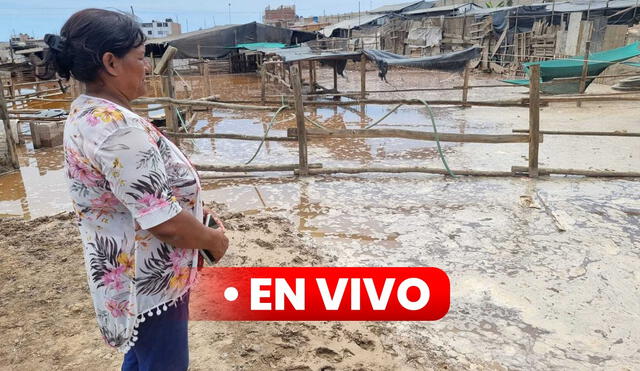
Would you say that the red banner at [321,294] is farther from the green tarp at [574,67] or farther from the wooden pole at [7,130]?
the green tarp at [574,67]

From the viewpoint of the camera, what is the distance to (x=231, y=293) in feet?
9.57

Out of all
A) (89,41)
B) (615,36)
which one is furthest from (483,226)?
(615,36)

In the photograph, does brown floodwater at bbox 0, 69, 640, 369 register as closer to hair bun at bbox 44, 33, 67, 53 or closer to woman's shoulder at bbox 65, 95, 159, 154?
woman's shoulder at bbox 65, 95, 159, 154

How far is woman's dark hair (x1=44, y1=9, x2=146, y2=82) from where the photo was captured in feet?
3.70

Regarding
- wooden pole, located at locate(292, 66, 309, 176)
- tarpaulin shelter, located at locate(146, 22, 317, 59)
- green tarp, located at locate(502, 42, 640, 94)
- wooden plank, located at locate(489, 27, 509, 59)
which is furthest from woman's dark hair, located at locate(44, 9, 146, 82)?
wooden plank, located at locate(489, 27, 509, 59)

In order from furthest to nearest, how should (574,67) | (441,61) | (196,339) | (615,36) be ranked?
(615,36) < (441,61) < (574,67) < (196,339)

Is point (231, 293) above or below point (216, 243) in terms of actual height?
below

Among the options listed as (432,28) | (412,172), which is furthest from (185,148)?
(432,28)

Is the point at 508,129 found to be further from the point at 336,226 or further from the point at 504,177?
the point at 336,226

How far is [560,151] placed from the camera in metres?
6.91

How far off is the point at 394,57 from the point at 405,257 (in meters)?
10.6

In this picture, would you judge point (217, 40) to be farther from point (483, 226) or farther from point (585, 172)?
point (483, 226)

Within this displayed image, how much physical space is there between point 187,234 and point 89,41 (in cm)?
56

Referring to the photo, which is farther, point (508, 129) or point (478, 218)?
point (508, 129)
